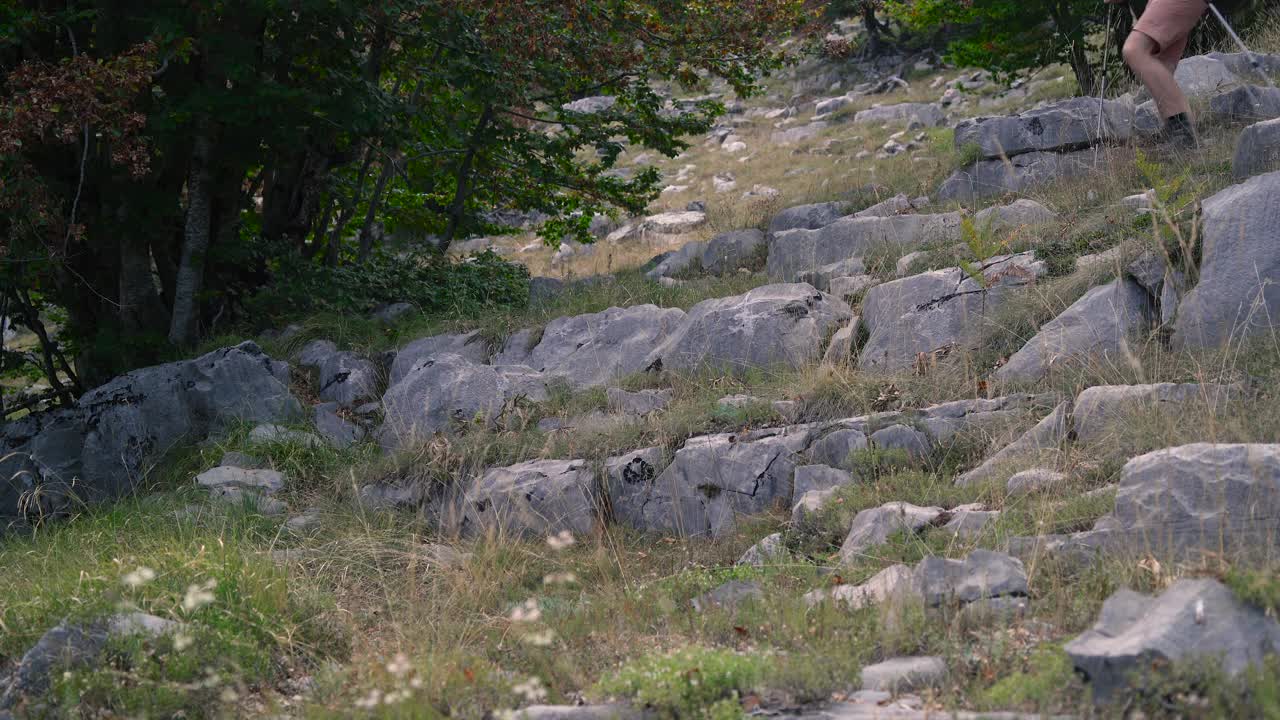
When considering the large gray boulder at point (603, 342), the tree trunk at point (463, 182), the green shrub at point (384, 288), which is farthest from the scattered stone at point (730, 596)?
the tree trunk at point (463, 182)

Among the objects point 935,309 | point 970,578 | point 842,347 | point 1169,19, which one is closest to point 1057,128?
point 1169,19

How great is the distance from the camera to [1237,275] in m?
5.09

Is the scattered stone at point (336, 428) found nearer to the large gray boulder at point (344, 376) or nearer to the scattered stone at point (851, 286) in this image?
the large gray boulder at point (344, 376)

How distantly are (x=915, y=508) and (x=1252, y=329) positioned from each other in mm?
2135

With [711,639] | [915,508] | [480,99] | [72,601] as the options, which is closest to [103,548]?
[72,601]

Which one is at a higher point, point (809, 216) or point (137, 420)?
point (809, 216)

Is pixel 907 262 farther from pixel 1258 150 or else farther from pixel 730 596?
pixel 730 596

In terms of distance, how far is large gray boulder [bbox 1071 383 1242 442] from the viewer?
445 centimetres

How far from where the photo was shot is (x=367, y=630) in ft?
14.0

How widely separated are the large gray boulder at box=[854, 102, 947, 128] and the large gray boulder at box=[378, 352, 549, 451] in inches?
601

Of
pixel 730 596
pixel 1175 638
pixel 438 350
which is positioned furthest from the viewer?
pixel 438 350

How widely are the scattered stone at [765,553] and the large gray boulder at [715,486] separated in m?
0.58

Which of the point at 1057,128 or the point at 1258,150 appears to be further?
the point at 1057,128

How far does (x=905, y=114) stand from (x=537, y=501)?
63.5ft
